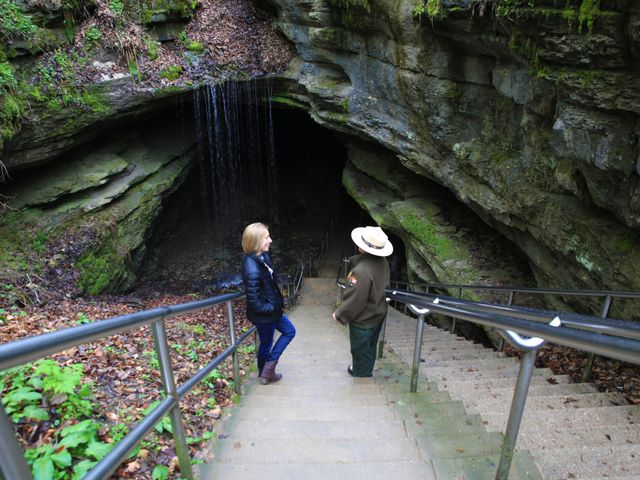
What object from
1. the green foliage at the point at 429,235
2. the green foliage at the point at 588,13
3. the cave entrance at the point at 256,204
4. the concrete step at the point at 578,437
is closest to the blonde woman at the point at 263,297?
the concrete step at the point at 578,437

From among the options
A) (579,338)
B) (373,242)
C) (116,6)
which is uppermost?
(116,6)

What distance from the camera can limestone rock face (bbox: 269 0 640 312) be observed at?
13.9 ft

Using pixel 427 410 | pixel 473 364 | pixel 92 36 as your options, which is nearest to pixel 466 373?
pixel 473 364

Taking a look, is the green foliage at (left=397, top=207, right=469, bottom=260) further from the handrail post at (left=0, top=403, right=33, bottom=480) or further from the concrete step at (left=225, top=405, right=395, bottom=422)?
the handrail post at (left=0, top=403, right=33, bottom=480)

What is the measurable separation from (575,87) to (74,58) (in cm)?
951

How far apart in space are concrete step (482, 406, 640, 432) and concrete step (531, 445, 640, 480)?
18.8 inches

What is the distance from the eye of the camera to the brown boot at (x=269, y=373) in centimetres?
434

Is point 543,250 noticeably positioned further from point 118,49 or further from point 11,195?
point 11,195

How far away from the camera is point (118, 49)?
9367mm

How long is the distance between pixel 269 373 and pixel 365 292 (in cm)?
139

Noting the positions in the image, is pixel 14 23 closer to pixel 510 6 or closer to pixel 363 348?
pixel 510 6

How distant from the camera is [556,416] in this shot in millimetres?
3162

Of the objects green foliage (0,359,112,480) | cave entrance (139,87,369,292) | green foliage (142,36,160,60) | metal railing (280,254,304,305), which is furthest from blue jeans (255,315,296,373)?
green foliage (142,36,160,60)

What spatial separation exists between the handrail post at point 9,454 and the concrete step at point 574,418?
2840 mm
